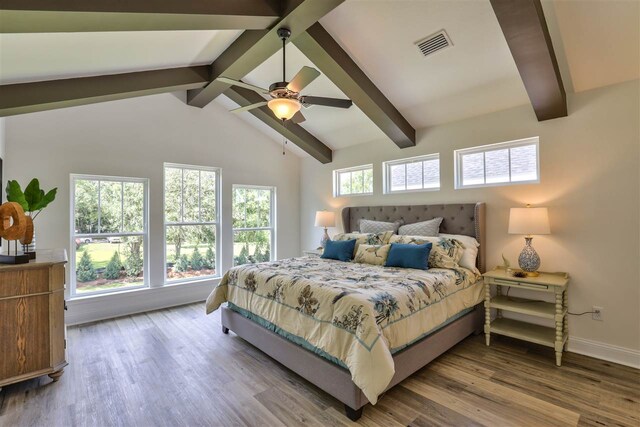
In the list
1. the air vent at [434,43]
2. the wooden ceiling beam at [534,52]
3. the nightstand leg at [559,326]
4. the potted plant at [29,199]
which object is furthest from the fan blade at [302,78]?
the nightstand leg at [559,326]

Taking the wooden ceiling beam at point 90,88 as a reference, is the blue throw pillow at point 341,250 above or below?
below

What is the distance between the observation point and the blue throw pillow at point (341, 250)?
403 centimetres

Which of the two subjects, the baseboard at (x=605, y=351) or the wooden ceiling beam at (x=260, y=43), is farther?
the baseboard at (x=605, y=351)

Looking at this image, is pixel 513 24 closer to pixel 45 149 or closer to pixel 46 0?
pixel 46 0

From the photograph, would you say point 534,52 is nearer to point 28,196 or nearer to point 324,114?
point 324,114

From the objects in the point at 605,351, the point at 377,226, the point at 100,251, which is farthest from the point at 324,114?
the point at 605,351

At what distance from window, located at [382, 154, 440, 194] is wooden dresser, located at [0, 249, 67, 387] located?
415 centimetres

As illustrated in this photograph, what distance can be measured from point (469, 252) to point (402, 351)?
5.55 feet

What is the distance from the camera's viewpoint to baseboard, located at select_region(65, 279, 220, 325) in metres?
3.99

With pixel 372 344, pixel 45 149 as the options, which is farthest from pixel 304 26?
pixel 45 149

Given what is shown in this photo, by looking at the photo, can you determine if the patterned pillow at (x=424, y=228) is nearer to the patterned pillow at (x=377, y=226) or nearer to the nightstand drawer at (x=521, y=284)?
the patterned pillow at (x=377, y=226)

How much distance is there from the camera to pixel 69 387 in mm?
2514

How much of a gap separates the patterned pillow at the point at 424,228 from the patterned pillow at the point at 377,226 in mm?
220

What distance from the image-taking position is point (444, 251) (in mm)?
3438
